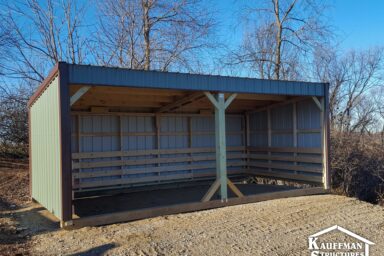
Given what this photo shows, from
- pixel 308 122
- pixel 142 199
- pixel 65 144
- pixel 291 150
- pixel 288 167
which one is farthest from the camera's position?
pixel 288 167

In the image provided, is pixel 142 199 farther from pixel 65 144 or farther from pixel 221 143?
pixel 65 144

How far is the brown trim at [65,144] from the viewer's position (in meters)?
5.28

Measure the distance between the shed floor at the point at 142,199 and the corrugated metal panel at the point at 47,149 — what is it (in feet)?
2.42

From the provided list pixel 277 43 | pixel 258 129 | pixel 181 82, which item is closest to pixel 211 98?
pixel 181 82

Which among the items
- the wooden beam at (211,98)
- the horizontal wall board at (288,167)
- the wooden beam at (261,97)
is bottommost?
the horizontal wall board at (288,167)

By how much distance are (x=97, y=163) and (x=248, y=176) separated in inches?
186

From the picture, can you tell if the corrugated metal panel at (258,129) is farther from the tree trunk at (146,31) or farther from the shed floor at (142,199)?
the tree trunk at (146,31)

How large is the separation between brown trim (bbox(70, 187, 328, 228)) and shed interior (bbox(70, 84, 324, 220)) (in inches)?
29.1

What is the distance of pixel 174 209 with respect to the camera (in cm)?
635

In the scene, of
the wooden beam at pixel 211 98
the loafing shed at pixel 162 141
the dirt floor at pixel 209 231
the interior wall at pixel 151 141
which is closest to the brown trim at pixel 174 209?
the loafing shed at pixel 162 141

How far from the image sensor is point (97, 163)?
8.57 metres

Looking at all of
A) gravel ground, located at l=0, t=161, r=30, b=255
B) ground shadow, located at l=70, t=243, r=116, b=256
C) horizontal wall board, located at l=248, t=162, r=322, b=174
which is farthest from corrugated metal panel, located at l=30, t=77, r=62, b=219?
horizontal wall board, located at l=248, t=162, r=322, b=174
